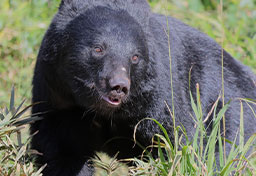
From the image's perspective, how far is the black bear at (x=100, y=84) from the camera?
4516mm

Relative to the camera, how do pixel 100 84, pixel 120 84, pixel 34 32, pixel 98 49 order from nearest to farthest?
pixel 120 84
pixel 100 84
pixel 98 49
pixel 34 32

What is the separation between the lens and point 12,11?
28.3 ft

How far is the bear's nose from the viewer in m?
4.21

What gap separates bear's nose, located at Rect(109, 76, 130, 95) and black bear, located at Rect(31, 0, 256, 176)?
0.5 inches

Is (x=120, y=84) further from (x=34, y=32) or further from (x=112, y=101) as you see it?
(x=34, y=32)

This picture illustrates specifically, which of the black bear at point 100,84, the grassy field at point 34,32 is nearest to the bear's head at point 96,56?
the black bear at point 100,84

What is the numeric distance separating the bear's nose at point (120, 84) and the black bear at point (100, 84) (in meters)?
0.01

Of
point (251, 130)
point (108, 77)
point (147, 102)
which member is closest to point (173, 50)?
point (147, 102)

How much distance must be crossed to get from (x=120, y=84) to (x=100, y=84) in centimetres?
25

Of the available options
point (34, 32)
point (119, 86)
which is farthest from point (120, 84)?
point (34, 32)

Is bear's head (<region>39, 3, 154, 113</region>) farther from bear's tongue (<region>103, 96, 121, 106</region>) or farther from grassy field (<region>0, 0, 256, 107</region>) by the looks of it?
grassy field (<region>0, 0, 256, 107</region>)

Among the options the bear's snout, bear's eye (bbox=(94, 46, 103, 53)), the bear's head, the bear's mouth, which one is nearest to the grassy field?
the bear's head

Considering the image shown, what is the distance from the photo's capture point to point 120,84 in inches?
165

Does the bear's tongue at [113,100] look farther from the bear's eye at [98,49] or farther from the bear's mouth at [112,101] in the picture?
the bear's eye at [98,49]
